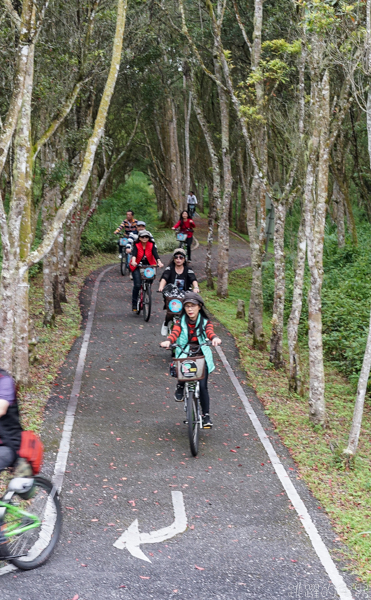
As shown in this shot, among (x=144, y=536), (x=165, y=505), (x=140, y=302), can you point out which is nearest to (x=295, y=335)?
(x=140, y=302)

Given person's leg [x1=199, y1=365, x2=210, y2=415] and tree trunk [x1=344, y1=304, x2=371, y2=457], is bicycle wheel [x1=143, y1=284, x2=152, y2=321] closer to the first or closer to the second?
person's leg [x1=199, y1=365, x2=210, y2=415]

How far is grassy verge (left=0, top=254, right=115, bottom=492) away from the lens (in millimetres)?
9344

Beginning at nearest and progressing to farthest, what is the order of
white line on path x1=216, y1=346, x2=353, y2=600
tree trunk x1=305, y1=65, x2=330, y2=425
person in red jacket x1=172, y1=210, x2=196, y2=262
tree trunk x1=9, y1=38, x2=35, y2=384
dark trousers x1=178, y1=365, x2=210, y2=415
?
1. white line on path x1=216, y1=346, x2=353, y2=600
2. dark trousers x1=178, y1=365, x2=210, y2=415
3. tree trunk x1=9, y1=38, x2=35, y2=384
4. tree trunk x1=305, y1=65, x2=330, y2=425
5. person in red jacket x1=172, y1=210, x2=196, y2=262

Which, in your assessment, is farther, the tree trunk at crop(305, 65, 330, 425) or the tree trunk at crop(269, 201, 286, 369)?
the tree trunk at crop(269, 201, 286, 369)

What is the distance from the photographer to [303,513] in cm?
692

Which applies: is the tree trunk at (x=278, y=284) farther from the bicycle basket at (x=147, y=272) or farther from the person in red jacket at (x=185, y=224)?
the person in red jacket at (x=185, y=224)

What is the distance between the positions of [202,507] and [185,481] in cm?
66

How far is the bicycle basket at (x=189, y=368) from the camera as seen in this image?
8.27 meters

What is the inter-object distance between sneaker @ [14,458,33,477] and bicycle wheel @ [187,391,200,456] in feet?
9.98

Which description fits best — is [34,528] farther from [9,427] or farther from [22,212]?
[22,212]

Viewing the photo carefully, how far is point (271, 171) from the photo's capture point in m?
36.8

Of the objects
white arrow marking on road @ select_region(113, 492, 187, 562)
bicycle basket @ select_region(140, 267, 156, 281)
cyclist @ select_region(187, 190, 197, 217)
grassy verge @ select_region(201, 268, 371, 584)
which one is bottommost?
grassy verge @ select_region(201, 268, 371, 584)

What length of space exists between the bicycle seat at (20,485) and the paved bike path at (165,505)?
0.72 m

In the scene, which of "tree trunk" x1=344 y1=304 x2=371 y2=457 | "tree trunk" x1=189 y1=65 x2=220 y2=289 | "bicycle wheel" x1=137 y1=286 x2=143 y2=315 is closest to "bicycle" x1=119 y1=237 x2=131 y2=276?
"tree trunk" x1=189 y1=65 x2=220 y2=289
